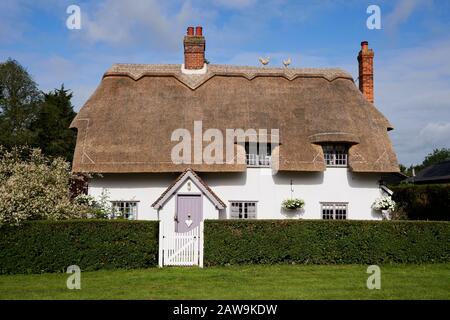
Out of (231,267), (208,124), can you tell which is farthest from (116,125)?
(231,267)

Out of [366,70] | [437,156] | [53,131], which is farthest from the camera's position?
[437,156]

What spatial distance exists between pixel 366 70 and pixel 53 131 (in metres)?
26.3

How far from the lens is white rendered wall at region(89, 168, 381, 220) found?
62.2 ft

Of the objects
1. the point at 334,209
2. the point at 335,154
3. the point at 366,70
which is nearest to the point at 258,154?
the point at 335,154

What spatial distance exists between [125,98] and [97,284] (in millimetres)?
11450

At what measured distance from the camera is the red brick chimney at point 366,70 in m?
22.6

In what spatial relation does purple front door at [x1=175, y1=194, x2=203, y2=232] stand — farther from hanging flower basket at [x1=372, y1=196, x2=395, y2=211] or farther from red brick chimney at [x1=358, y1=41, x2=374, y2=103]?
red brick chimney at [x1=358, y1=41, x2=374, y2=103]

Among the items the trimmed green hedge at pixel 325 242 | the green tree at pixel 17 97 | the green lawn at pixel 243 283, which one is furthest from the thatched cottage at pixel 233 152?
the green tree at pixel 17 97

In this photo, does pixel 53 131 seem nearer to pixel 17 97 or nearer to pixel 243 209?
pixel 17 97

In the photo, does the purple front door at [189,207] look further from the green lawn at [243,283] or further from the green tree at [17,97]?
the green tree at [17,97]

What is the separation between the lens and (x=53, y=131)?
3888 cm
